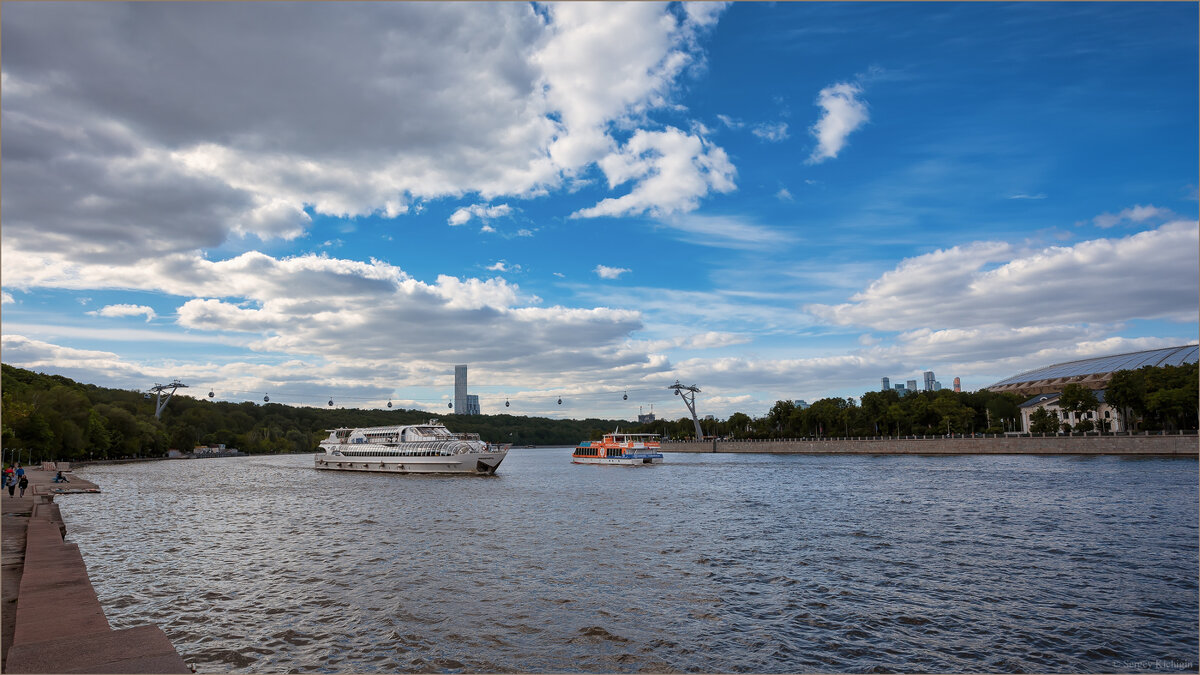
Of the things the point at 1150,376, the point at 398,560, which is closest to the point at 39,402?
the point at 398,560

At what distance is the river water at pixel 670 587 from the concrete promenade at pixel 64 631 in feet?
7.68

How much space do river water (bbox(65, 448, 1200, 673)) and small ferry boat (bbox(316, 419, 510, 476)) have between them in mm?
48097

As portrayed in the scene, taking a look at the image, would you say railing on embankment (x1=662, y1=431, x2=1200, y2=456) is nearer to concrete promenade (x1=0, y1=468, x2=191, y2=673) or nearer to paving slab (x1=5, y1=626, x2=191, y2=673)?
paving slab (x1=5, y1=626, x2=191, y2=673)

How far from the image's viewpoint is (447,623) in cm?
1820

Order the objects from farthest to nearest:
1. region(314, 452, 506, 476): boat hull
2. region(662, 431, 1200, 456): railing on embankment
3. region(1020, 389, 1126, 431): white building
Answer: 1. region(1020, 389, 1126, 431): white building
2. region(662, 431, 1200, 456): railing on embankment
3. region(314, 452, 506, 476): boat hull

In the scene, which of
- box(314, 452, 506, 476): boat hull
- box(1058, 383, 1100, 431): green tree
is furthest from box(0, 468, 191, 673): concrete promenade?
box(1058, 383, 1100, 431): green tree

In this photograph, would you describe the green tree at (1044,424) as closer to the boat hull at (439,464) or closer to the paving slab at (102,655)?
the boat hull at (439,464)

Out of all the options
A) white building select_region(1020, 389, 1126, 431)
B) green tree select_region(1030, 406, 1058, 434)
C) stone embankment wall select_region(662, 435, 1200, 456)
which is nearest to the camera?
stone embankment wall select_region(662, 435, 1200, 456)

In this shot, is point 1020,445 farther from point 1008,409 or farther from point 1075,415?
point 1008,409

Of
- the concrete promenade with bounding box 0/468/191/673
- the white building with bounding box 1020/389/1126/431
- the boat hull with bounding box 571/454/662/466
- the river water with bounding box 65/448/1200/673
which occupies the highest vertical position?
the white building with bounding box 1020/389/1126/431

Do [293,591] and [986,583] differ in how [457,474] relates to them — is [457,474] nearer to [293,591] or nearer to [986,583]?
[293,591]

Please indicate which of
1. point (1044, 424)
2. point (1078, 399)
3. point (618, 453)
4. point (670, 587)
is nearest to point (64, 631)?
point (670, 587)

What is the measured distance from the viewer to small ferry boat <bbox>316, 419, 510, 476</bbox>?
94.9 meters

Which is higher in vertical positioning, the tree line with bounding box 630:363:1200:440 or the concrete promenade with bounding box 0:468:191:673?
the tree line with bounding box 630:363:1200:440
